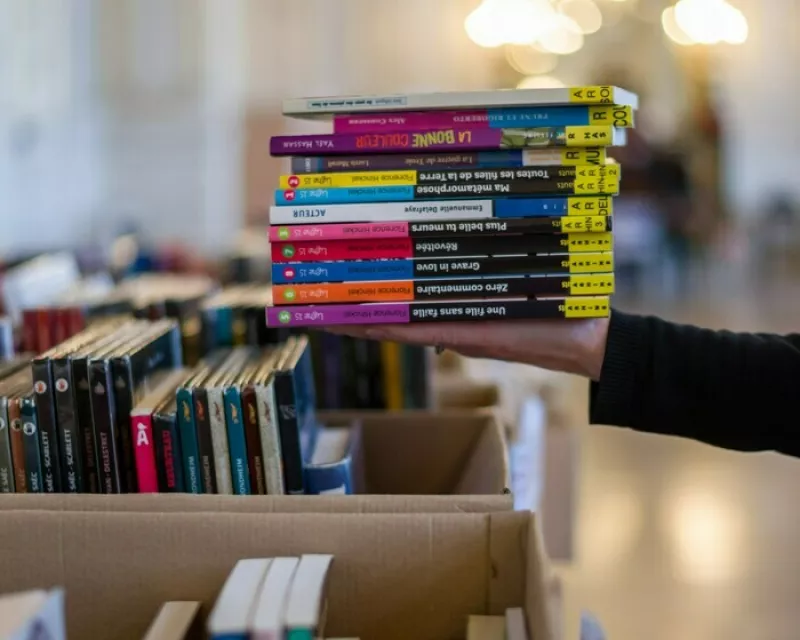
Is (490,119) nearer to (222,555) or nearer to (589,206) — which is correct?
(589,206)

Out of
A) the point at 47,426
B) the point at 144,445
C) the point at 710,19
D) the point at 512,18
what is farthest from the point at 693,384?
the point at 710,19

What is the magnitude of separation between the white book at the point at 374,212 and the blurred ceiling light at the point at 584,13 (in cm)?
707

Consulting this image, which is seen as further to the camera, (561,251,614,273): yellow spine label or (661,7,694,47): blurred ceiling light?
(661,7,694,47): blurred ceiling light

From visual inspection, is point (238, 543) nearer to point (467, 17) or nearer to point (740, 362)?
point (740, 362)

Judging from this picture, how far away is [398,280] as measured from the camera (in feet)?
3.46

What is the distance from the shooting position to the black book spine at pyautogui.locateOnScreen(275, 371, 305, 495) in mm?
1079

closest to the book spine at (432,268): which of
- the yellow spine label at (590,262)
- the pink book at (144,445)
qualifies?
the yellow spine label at (590,262)

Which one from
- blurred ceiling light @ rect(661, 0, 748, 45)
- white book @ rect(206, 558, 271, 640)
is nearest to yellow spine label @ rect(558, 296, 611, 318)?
white book @ rect(206, 558, 271, 640)

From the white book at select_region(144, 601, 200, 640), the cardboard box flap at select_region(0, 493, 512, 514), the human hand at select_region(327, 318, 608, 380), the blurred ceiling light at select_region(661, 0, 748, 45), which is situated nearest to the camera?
the white book at select_region(144, 601, 200, 640)

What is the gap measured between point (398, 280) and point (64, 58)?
3685 mm

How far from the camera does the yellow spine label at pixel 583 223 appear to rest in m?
1.04

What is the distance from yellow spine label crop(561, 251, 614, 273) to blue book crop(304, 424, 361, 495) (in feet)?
A: 1.20

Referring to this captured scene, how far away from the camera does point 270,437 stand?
108cm

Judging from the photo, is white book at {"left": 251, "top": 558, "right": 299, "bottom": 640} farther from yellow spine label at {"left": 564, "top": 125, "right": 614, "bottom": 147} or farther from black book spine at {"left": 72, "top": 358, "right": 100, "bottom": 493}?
yellow spine label at {"left": 564, "top": 125, "right": 614, "bottom": 147}
